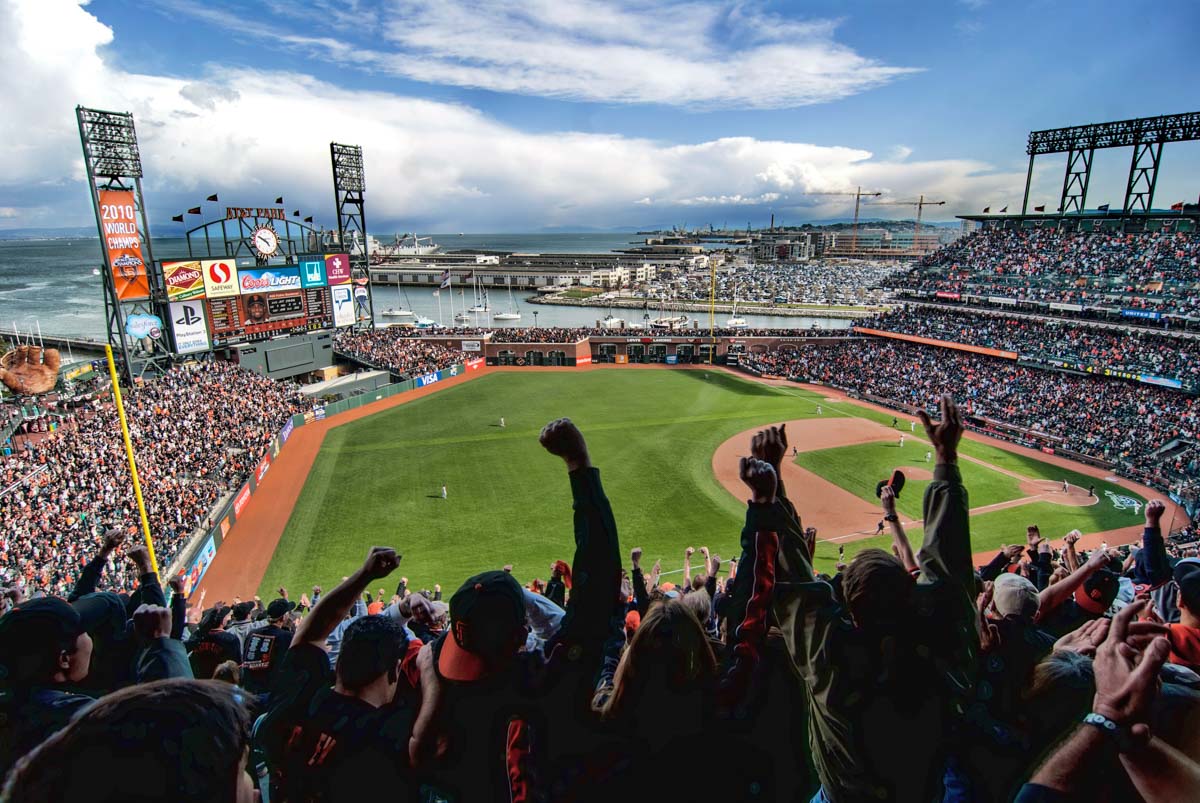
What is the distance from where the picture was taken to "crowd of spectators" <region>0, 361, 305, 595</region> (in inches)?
646

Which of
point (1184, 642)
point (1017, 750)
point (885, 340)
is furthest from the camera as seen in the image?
point (885, 340)

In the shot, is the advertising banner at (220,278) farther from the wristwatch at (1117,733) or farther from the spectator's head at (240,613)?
the wristwatch at (1117,733)

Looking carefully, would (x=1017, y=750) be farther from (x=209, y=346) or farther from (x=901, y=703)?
(x=209, y=346)

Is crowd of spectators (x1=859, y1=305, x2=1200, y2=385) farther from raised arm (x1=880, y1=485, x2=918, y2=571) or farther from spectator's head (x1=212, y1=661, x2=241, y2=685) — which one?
spectator's head (x1=212, y1=661, x2=241, y2=685)

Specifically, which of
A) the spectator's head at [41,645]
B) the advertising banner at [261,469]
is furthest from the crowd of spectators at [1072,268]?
the advertising banner at [261,469]

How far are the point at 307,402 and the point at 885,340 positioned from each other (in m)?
41.9

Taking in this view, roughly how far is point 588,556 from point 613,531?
7.2 inches

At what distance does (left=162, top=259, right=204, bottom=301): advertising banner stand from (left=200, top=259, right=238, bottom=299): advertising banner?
32 centimetres

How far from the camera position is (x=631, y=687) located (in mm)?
2916

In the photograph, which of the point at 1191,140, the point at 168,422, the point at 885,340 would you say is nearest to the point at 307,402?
the point at 168,422

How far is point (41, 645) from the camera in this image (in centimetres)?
264

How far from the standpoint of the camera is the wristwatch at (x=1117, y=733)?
2.13 m

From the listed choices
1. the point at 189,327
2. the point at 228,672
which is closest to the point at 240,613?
the point at 228,672

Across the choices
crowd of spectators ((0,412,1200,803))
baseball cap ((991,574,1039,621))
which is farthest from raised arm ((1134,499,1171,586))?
crowd of spectators ((0,412,1200,803))
